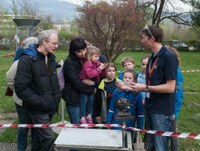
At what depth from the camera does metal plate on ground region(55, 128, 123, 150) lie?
13.2ft

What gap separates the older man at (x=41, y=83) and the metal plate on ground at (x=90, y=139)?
1.05 feet

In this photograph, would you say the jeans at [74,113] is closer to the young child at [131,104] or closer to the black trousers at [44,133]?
the young child at [131,104]

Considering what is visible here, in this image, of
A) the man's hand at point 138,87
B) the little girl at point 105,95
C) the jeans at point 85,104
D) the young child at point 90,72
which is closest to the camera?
the man's hand at point 138,87

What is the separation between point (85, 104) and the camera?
535 cm

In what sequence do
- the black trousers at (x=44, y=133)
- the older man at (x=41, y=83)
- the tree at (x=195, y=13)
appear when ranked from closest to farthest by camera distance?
the older man at (x=41, y=83), the black trousers at (x=44, y=133), the tree at (x=195, y=13)

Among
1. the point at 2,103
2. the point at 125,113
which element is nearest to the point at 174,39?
the point at 2,103

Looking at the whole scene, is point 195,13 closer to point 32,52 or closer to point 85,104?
point 85,104

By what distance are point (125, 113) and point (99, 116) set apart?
867 mm

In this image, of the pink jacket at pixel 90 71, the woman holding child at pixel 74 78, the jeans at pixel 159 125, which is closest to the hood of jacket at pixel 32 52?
the woman holding child at pixel 74 78

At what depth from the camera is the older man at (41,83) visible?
4320mm

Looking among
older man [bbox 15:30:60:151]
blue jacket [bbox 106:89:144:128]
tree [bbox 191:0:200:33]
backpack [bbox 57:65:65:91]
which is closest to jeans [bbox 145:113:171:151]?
blue jacket [bbox 106:89:144:128]

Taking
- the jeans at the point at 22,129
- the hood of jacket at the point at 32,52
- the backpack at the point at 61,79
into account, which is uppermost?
the hood of jacket at the point at 32,52

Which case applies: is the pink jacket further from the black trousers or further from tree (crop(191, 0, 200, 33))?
tree (crop(191, 0, 200, 33))

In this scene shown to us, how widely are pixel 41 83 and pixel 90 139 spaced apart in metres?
0.89
